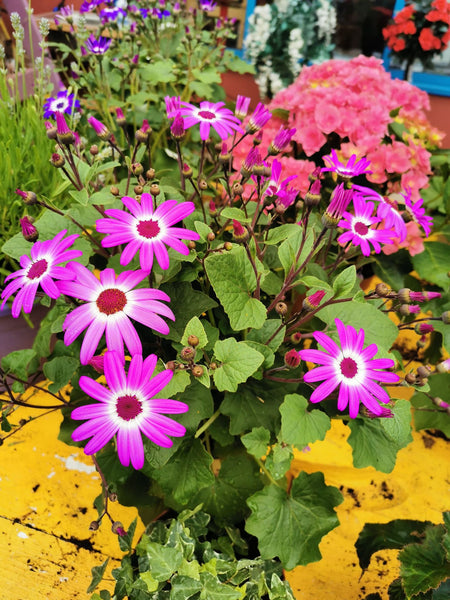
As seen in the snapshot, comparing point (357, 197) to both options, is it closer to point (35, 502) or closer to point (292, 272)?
point (292, 272)

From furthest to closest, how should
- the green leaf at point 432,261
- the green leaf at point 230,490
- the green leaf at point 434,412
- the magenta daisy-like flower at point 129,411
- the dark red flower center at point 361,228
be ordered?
the green leaf at point 432,261 < the green leaf at point 434,412 < the green leaf at point 230,490 < the dark red flower center at point 361,228 < the magenta daisy-like flower at point 129,411

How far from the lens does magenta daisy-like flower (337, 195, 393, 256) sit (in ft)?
2.26

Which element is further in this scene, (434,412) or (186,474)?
(434,412)

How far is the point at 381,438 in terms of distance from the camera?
0.71 m

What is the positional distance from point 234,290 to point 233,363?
0.11m

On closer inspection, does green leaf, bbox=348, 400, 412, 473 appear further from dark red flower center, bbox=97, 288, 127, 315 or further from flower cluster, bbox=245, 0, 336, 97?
flower cluster, bbox=245, 0, 336, 97

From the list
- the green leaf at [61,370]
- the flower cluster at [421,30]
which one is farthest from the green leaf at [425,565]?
the flower cluster at [421,30]

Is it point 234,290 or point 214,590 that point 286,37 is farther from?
point 214,590

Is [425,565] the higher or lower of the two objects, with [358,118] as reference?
lower

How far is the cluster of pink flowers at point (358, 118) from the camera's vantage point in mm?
1167

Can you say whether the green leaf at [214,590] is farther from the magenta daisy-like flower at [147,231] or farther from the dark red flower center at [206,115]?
the dark red flower center at [206,115]

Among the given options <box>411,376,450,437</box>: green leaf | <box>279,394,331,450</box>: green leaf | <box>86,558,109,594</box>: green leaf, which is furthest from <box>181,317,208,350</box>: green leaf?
<box>411,376,450,437</box>: green leaf

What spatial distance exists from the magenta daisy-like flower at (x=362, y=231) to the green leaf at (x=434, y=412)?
20.0 inches

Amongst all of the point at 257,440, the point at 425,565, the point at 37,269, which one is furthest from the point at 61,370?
the point at 425,565
